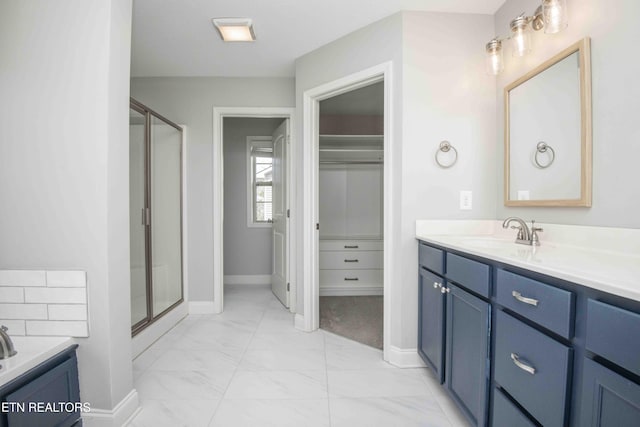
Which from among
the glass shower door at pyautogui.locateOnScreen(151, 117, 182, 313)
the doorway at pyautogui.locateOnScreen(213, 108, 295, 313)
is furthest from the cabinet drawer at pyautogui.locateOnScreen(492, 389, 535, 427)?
the doorway at pyautogui.locateOnScreen(213, 108, 295, 313)

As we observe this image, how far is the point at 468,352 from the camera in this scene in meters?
1.38

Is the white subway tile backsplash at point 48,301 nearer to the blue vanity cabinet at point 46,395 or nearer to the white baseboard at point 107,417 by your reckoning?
the blue vanity cabinet at point 46,395

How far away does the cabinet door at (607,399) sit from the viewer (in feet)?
2.23

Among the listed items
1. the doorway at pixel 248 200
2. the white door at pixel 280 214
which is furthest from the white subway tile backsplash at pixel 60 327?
the doorway at pixel 248 200

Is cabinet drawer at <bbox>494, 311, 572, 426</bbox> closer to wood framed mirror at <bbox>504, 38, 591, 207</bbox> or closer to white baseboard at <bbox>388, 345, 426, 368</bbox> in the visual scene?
wood framed mirror at <bbox>504, 38, 591, 207</bbox>

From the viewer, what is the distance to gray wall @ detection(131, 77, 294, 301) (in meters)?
3.18

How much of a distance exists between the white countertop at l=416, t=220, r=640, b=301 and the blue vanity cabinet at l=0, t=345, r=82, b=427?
1878 mm

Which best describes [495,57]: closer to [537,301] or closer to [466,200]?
[466,200]

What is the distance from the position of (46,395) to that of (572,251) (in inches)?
93.0

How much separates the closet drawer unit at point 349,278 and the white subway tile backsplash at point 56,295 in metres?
2.68

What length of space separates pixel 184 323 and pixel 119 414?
1.47m

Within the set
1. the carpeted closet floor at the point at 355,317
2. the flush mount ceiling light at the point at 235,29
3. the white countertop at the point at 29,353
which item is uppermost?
the flush mount ceiling light at the point at 235,29

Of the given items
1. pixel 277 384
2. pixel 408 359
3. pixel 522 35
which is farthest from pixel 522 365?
pixel 522 35

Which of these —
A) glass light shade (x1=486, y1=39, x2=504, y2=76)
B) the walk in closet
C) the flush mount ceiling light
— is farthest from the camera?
the walk in closet
